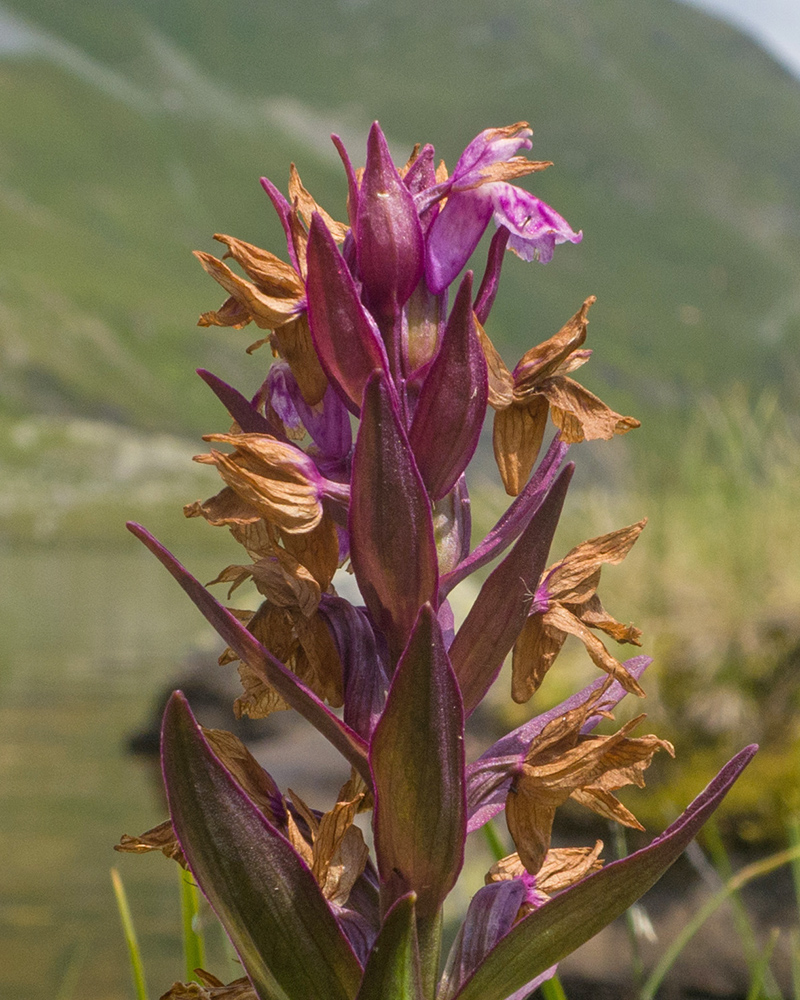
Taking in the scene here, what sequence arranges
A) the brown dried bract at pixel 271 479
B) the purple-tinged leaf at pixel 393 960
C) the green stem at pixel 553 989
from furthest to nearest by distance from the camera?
1. the green stem at pixel 553 989
2. the brown dried bract at pixel 271 479
3. the purple-tinged leaf at pixel 393 960

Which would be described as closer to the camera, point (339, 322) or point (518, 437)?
point (339, 322)

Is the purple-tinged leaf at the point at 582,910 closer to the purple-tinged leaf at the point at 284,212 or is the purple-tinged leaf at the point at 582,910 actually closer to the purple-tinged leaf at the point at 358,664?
the purple-tinged leaf at the point at 358,664

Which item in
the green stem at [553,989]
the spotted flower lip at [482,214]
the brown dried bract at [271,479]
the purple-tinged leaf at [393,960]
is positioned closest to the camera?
the purple-tinged leaf at [393,960]

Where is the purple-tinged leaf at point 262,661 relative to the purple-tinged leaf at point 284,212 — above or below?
below

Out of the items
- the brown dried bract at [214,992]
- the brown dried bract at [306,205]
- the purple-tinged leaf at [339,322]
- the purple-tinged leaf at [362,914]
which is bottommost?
the brown dried bract at [214,992]

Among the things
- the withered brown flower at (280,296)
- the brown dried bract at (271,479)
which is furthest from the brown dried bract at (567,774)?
the withered brown flower at (280,296)

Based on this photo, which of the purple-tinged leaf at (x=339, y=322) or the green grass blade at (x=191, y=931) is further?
the green grass blade at (x=191, y=931)

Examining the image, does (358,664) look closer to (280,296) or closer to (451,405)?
(451,405)

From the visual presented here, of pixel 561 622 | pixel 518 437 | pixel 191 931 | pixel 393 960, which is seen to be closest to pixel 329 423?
pixel 518 437
